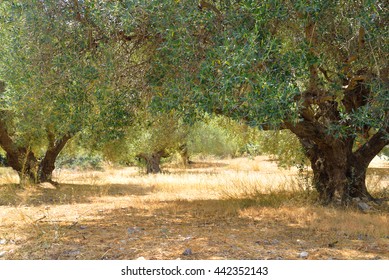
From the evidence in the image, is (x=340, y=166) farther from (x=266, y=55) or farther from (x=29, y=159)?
(x=29, y=159)

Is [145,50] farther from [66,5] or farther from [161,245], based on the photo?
[161,245]

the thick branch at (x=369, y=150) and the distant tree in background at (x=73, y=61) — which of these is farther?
the thick branch at (x=369, y=150)

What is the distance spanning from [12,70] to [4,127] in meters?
8.04

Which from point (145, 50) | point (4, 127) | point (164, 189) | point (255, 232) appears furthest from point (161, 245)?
point (4, 127)

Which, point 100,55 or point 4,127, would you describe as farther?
point 4,127

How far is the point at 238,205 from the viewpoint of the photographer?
1009 centimetres

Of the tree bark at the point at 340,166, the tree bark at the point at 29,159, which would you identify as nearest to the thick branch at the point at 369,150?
the tree bark at the point at 340,166

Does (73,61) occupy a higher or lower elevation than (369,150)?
higher

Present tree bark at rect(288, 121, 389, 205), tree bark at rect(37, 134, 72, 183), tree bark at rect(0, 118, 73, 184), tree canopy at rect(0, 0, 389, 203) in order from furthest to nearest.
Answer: tree bark at rect(37, 134, 72, 183)
tree bark at rect(0, 118, 73, 184)
tree bark at rect(288, 121, 389, 205)
tree canopy at rect(0, 0, 389, 203)

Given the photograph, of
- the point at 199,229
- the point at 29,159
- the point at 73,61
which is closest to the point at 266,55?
the point at 199,229

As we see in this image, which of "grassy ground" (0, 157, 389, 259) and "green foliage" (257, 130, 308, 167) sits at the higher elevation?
"green foliage" (257, 130, 308, 167)

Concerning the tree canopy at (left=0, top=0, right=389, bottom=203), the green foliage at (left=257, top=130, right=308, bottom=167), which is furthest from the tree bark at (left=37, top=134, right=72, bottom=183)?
the green foliage at (left=257, top=130, right=308, bottom=167)

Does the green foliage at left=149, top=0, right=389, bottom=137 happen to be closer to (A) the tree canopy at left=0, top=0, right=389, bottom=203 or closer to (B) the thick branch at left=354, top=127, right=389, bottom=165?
(A) the tree canopy at left=0, top=0, right=389, bottom=203

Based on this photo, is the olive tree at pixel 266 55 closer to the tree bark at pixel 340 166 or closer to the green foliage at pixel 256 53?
the green foliage at pixel 256 53
